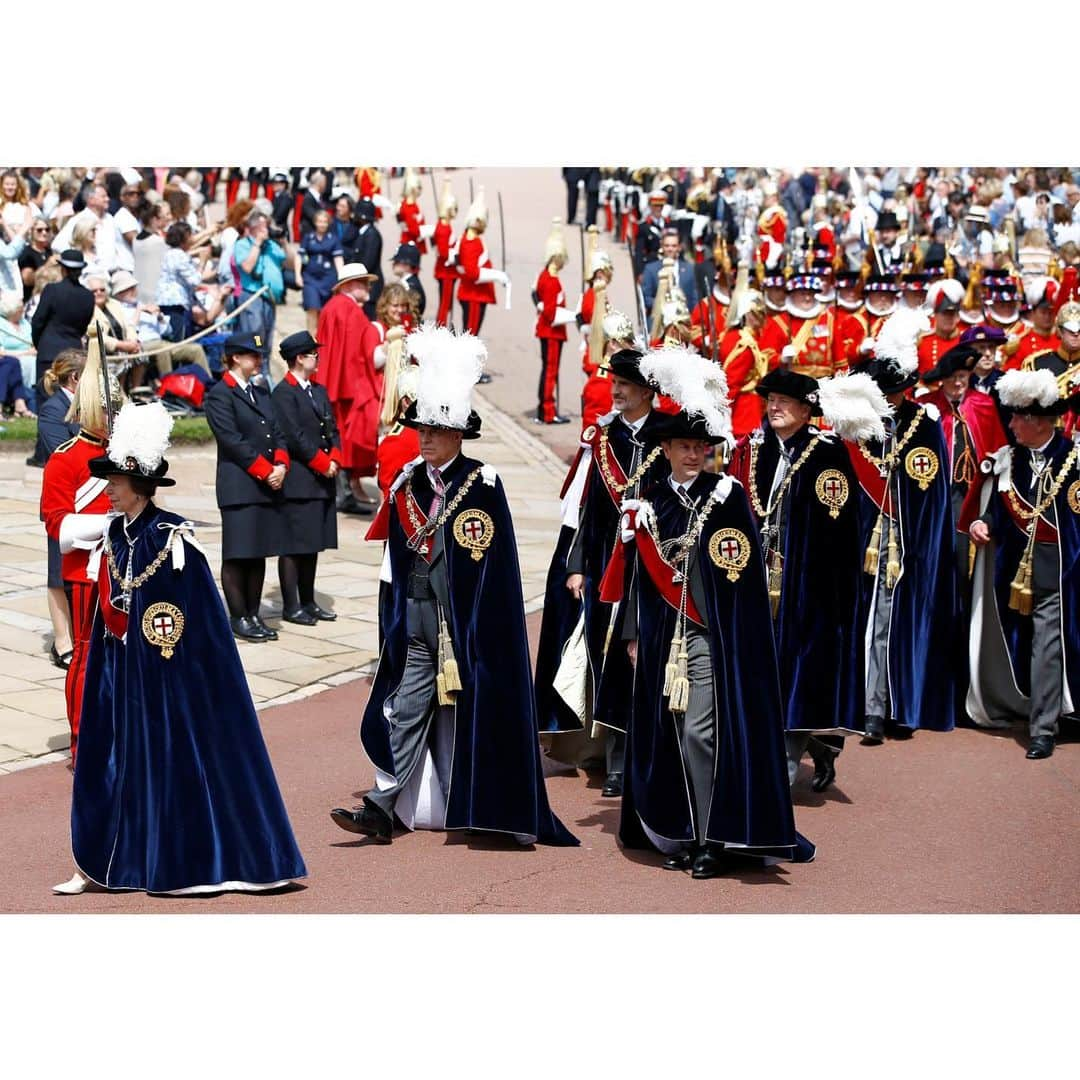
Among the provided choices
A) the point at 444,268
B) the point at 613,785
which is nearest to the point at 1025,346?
the point at 613,785

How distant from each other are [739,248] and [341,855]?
59.0ft

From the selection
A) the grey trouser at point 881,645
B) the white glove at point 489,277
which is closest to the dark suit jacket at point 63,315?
the white glove at point 489,277

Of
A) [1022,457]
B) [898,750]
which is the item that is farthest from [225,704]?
[1022,457]

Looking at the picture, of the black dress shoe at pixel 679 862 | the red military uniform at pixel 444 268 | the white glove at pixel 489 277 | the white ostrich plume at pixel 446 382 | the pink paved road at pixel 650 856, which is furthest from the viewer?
the red military uniform at pixel 444 268

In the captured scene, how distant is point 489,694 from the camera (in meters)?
7.88

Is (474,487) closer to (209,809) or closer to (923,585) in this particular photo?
(209,809)

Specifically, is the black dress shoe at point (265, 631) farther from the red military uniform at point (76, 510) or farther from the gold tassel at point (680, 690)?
the gold tassel at point (680, 690)

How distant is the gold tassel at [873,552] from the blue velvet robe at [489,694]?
9.18ft

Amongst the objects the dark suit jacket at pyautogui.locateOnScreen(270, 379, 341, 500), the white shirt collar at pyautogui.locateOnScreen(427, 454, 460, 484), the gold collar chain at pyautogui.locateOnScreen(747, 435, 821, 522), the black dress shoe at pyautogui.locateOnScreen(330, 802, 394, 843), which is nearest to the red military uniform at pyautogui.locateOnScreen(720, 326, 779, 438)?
the dark suit jacket at pyautogui.locateOnScreen(270, 379, 341, 500)

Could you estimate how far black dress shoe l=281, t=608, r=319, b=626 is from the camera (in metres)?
12.1

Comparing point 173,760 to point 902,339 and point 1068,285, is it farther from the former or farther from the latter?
point 1068,285

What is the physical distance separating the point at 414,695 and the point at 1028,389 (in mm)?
3809

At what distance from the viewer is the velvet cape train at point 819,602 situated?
8.68 m

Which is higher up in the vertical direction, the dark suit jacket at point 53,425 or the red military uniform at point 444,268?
the red military uniform at point 444,268
